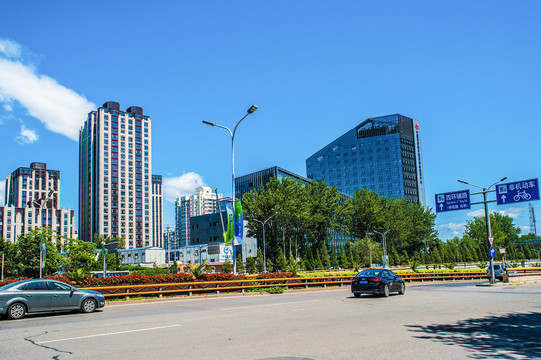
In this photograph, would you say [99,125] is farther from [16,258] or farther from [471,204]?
[471,204]

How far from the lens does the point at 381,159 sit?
174 meters

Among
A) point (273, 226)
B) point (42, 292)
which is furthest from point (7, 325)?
point (273, 226)

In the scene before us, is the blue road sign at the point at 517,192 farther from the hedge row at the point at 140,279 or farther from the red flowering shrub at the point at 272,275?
the hedge row at the point at 140,279

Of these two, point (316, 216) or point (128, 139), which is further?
point (128, 139)

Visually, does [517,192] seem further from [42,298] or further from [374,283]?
[42,298]

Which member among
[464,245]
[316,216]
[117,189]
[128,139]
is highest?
[128,139]

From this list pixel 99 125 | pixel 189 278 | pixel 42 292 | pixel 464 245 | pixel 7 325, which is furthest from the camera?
pixel 99 125

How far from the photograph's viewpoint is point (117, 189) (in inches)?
6353

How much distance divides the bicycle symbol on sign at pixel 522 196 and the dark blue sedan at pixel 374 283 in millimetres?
15212

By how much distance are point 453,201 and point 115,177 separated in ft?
473

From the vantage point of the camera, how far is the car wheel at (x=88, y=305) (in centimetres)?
1631

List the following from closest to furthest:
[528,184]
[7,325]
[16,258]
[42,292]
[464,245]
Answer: [7,325], [42,292], [528,184], [16,258], [464,245]

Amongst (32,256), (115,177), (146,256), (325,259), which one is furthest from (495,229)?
(115,177)

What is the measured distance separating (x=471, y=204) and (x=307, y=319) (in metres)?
27.5
